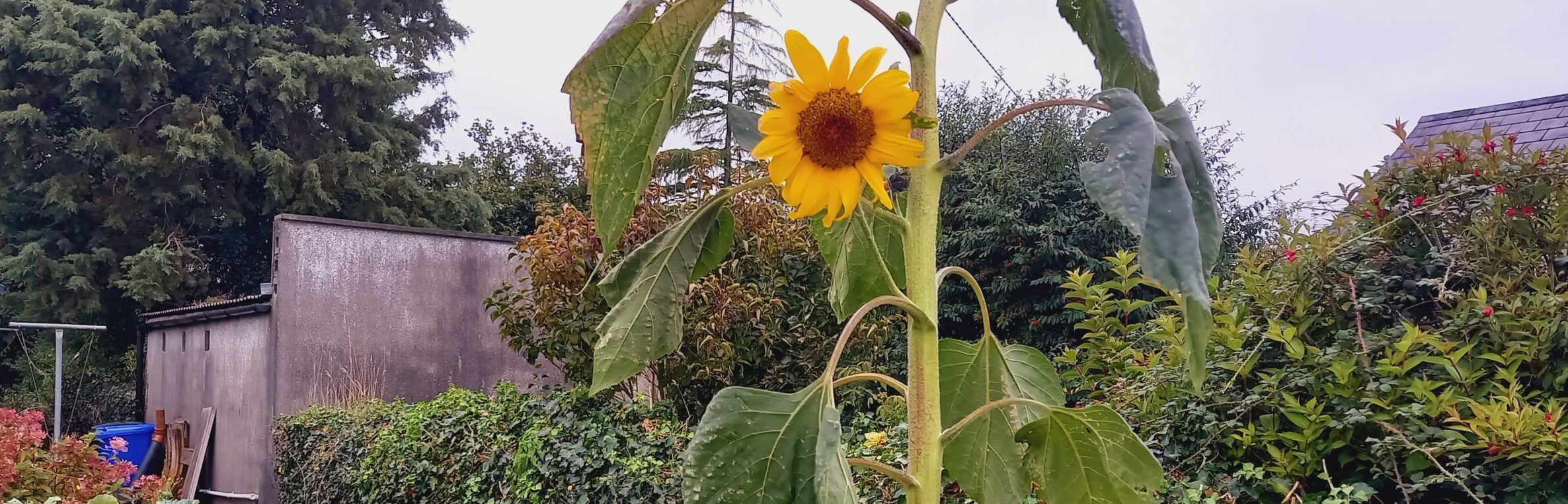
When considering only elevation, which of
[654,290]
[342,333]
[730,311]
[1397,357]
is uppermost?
[654,290]

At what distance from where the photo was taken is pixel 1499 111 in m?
5.43

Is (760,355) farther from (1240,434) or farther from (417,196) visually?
(417,196)

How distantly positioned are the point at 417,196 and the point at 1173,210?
44.8ft

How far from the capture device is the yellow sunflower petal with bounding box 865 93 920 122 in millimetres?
580

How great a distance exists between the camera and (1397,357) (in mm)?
1546

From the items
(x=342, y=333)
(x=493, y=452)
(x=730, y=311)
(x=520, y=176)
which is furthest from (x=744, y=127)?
(x=520, y=176)

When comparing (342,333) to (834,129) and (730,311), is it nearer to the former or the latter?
(730,311)

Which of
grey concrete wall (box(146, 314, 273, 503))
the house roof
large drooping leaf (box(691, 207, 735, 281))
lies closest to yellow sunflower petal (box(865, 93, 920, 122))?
large drooping leaf (box(691, 207, 735, 281))

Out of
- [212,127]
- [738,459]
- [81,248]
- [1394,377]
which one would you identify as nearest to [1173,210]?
[738,459]

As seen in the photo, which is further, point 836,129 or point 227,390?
point 227,390

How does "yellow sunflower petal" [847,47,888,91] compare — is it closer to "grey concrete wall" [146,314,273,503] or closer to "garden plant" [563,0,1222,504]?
"garden plant" [563,0,1222,504]

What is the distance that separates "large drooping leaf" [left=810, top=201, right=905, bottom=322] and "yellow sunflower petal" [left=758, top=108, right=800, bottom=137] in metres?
0.19

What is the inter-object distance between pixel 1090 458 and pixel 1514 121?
5.95 m

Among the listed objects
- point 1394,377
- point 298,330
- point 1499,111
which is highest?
point 1499,111
